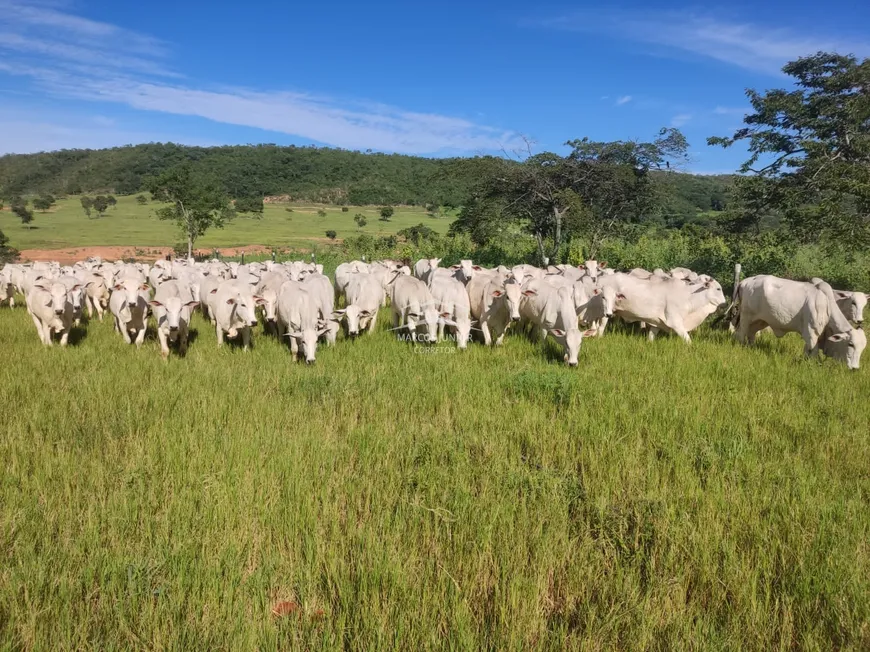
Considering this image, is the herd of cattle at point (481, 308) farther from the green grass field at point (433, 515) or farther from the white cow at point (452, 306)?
the green grass field at point (433, 515)

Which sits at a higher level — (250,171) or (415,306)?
(250,171)

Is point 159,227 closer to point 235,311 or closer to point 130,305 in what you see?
point 130,305

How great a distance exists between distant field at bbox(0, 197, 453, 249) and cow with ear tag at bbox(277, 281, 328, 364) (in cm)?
4537

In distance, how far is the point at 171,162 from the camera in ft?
362

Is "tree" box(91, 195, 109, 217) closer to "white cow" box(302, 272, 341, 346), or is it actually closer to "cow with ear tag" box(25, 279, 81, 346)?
"cow with ear tag" box(25, 279, 81, 346)

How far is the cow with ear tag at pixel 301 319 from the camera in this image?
9.30 m

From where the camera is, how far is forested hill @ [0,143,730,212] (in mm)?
102062

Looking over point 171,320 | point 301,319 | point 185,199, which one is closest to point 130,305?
point 171,320

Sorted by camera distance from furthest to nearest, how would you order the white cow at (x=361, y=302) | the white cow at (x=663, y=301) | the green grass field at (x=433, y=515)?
the white cow at (x=663, y=301)
the white cow at (x=361, y=302)
the green grass field at (x=433, y=515)

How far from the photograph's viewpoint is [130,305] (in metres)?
10.6

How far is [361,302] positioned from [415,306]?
139 cm

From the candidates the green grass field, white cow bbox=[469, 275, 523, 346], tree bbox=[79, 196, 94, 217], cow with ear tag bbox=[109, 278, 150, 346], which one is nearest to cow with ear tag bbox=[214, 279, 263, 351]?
cow with ear tag bbox=[109, 278, 150, 346]

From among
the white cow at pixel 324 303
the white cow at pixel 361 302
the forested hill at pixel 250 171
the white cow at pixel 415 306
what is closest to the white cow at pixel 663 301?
the white cow at pixel 415 306

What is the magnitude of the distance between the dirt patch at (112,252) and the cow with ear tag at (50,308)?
32.6 metres
